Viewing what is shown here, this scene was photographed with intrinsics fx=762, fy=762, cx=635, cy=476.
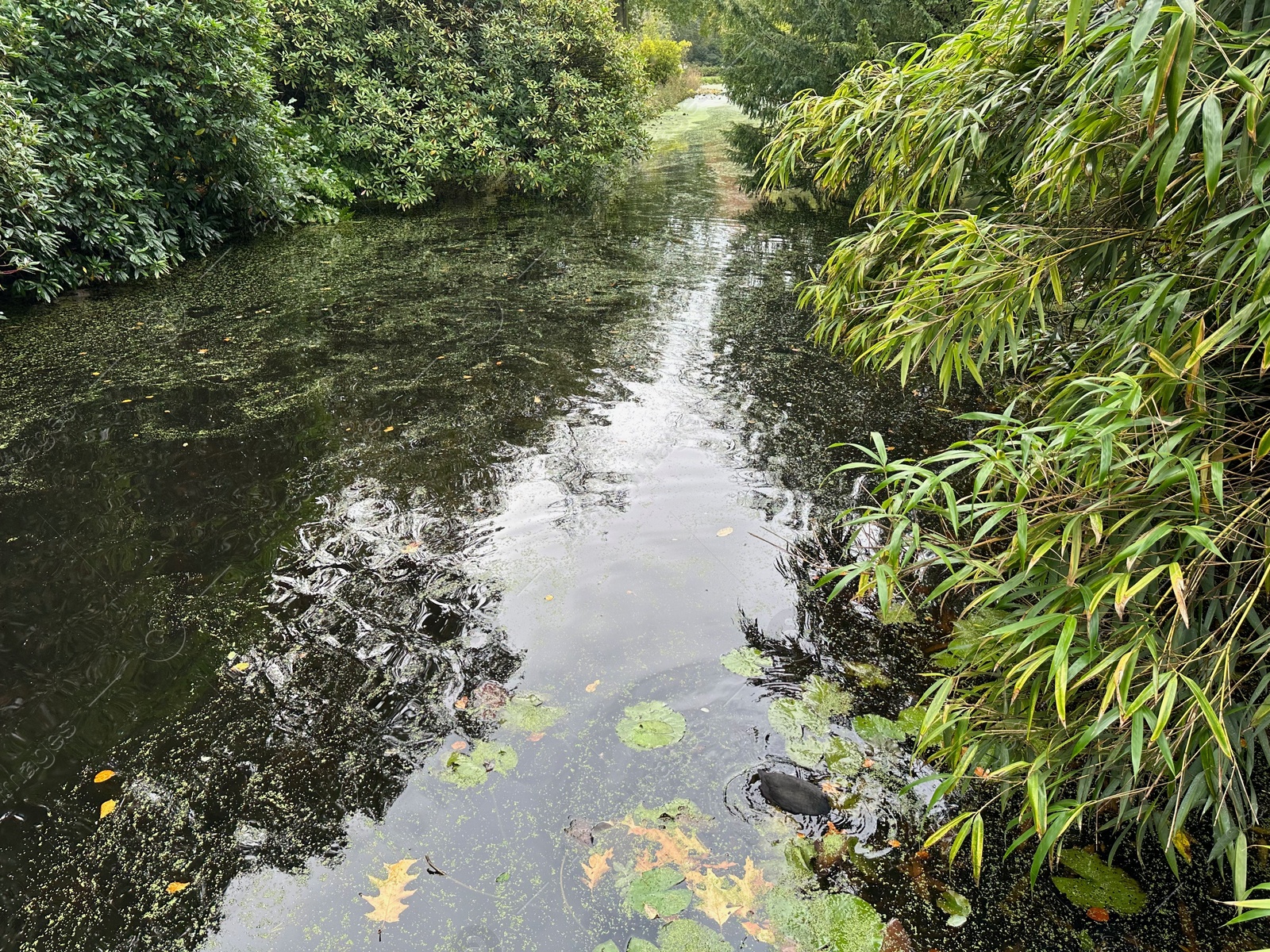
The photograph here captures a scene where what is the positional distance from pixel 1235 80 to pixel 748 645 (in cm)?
179

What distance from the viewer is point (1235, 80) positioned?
1.26m

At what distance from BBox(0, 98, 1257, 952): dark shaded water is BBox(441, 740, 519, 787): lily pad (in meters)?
0.02

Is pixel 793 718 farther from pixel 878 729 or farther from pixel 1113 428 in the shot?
pixel 1113 428

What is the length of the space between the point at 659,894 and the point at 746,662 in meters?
0.82

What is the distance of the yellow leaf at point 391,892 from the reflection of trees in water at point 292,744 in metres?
0.15

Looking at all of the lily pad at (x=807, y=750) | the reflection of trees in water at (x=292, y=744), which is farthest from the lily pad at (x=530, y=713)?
the lily pad at (x=807, y=750)

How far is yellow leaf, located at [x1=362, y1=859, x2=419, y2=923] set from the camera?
1.66m

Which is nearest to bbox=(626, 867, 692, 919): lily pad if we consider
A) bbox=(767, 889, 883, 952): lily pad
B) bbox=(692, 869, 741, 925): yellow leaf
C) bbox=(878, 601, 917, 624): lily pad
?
bbox=(692, 869, 741, 925): yellow leaf

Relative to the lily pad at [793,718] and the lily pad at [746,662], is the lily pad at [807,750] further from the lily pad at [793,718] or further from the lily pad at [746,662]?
the lily pad at [746,662]

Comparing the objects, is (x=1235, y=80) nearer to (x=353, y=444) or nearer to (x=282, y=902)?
(x=282, y=902)

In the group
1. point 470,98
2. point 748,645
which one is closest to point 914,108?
point 748,645

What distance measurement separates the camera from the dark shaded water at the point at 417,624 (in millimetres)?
1699

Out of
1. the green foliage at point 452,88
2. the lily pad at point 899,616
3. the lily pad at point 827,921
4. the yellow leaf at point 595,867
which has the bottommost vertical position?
the lily pad at point 827,921

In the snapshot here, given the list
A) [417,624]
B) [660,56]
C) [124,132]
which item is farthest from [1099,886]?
[660,56]
